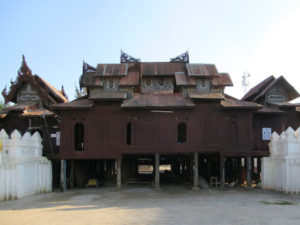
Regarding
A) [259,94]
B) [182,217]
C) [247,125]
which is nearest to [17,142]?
[182,217]

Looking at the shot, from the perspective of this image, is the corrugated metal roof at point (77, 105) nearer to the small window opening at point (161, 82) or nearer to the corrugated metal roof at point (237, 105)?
the small window opening at point (161, 82)

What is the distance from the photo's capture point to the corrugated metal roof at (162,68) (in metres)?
24.8

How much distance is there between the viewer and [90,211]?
547 inches

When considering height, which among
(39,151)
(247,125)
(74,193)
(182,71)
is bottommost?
(74,193)

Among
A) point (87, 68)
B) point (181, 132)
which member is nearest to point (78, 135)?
point (87, 68)

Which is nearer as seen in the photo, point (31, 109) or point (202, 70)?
point (202, 70)

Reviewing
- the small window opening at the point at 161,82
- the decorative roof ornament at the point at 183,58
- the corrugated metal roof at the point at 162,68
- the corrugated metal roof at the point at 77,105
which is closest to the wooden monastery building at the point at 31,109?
the corrugated metal roof at the point at 77,105

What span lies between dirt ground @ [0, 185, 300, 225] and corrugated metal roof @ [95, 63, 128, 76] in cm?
818

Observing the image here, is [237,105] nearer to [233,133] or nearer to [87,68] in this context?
[233,133]

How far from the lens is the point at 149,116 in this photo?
837 inches

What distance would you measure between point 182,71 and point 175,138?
237 inches

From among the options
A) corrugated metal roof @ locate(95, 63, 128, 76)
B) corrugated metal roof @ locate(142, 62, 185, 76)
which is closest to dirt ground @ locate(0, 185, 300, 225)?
corrugated metal roof @ locate(95, 63, 128, 76)

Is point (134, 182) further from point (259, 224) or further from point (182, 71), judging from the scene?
point (259, 224)

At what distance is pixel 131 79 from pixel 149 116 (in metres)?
3.48
